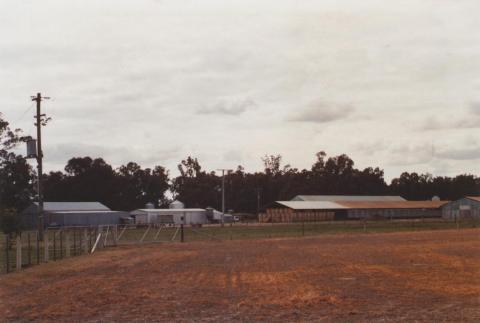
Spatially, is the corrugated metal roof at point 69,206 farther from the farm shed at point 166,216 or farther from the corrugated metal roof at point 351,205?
the corrugated metal roof at point 351,205

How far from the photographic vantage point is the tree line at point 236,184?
447 ft

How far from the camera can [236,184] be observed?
5945 inches

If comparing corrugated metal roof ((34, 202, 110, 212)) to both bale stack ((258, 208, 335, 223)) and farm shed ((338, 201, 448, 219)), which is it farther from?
farm shed ((338, 201, 448, 219))

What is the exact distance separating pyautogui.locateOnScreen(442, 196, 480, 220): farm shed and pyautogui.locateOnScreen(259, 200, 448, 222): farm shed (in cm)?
486

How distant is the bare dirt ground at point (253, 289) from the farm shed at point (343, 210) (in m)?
83.8

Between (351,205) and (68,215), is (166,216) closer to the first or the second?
(68,215)

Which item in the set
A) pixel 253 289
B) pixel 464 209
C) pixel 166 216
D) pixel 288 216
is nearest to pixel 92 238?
pixel 253 289

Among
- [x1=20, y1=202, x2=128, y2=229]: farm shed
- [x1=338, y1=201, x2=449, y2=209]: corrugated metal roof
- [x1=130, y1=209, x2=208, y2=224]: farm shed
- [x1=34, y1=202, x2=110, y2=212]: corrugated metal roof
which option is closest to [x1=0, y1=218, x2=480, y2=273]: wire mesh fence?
[x1=130, y1=209, x2=208, y2=224]: farm shed

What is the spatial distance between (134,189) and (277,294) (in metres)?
138

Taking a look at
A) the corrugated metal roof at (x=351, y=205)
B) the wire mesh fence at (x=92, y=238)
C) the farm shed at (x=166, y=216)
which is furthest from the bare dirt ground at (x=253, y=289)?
the corrugated metal roof at (x=351, y=205)

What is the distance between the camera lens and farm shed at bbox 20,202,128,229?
326ft

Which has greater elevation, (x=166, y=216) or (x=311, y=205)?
(x=311, y=205)

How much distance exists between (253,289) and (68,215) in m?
87.1

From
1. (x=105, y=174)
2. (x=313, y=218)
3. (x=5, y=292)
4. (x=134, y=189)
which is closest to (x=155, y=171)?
(x=134, y=189)
